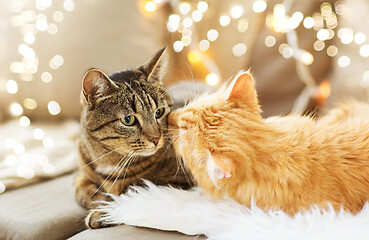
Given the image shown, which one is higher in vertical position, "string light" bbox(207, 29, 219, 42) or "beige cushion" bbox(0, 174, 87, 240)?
"string light" bbox(207, 29, 219, 42)

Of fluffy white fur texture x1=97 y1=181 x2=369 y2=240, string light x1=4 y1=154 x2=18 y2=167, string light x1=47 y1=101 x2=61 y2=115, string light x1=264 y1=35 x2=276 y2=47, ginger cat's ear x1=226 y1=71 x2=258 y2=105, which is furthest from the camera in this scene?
string light x1=47 y1=101 x2=61 y2=115

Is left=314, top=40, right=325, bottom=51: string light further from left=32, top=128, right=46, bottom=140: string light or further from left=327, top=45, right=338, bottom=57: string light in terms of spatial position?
left=32, top=128, right=46, bottom=140: string light

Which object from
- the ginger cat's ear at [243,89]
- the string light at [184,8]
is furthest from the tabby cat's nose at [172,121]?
the string light at [184,8]

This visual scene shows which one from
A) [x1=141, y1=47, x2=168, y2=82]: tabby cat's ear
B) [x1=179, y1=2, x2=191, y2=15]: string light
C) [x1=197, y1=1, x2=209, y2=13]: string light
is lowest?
[x1=141, y1=47, x2=168, y2=82]: tabby cat's ear

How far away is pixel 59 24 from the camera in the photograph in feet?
4.66

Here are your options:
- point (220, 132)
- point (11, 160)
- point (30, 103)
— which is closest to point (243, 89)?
point (220, 132)

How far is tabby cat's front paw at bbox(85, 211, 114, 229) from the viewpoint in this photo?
88cm

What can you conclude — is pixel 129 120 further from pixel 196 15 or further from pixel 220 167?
pixel 196 15

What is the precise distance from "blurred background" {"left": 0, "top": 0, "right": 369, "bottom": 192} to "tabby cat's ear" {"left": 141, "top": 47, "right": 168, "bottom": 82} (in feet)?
1.18

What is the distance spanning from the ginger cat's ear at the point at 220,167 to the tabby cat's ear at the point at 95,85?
1.30ft

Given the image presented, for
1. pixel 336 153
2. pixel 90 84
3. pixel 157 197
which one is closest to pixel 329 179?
pixel 336 153

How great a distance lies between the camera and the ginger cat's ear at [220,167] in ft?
2.28

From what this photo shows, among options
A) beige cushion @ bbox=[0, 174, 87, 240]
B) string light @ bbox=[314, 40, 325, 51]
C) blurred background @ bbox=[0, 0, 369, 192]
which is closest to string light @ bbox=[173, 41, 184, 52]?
blurred background @ bbox=[0, 0, 369, 192]

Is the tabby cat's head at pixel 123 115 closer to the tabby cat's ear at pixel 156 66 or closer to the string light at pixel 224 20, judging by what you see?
the tabby cat's ear at pixel 156 66
